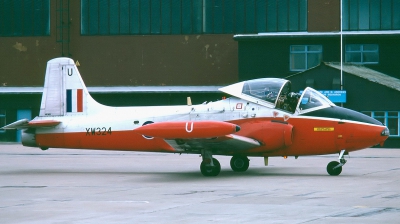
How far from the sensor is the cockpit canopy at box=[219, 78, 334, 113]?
23359mm

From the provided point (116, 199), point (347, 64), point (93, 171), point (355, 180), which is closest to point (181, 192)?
point (116, 199)

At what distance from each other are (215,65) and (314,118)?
112ft

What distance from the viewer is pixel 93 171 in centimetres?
2605

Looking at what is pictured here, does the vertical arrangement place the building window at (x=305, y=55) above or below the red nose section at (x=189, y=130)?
above

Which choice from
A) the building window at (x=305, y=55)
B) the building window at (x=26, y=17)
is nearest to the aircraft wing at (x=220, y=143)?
the building window at (x=305, y=55)

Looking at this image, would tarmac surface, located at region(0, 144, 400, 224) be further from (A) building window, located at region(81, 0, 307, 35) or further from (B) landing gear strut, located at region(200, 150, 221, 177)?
(A) building window, located at region(81, 0, 307, 35)

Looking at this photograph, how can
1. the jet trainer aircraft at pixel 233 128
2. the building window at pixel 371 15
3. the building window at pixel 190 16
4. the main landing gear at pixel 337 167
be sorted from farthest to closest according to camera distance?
1. the building window at pixel 190 16
2. the building window at pixel 371 15
3. the main landing gear at pixel 337 167
4. the jet trainer aircraft at pixel 233 128

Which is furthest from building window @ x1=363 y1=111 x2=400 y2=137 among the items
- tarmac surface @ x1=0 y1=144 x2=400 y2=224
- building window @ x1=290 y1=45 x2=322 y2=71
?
tarmac surface @ x1=0 y1=144 x2=400 y2=224

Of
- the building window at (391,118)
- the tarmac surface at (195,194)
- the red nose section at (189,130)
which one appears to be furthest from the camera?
the building window at (391,118)

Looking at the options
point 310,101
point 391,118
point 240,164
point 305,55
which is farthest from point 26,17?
point 310,101

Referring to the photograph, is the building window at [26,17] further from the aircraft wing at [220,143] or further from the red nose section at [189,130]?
the red nose section at [189,130]

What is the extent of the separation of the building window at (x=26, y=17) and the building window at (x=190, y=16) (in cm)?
281

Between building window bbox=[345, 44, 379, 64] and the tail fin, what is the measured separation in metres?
29.9

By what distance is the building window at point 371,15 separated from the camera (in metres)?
54.1
